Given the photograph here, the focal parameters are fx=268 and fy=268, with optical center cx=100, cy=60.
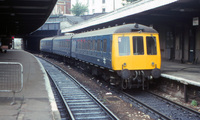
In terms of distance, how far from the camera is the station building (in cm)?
1538

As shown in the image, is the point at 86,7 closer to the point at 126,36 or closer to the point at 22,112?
the point at 126,36

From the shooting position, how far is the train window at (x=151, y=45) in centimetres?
1176

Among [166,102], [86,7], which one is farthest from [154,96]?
[86,7]

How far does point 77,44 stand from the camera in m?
20.3

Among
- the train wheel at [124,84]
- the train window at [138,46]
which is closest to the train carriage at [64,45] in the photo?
the train wheel at [124,84]

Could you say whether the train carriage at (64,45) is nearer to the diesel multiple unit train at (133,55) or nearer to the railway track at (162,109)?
the diesel multiple unit train at (133,55)

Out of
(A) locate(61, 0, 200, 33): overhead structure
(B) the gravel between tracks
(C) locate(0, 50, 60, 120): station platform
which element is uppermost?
(A) locate(61, 0, 200, 33): overhead structure

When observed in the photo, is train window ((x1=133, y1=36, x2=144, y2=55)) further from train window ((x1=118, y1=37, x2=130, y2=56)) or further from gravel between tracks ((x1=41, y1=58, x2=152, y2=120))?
gravel between tracks ((x1=41, y1=58, x2=152, y2=120))

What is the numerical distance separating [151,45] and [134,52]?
3.00 feet

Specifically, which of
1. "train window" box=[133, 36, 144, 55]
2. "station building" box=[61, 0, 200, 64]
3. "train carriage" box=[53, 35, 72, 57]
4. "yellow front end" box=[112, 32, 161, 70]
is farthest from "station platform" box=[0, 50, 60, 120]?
"train carriage" box=[53, 35, 72, 57]

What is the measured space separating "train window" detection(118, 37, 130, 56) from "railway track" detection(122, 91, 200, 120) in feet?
5.86

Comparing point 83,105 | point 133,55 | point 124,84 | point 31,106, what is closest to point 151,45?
point 133,55

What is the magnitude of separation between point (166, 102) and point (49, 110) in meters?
4.68

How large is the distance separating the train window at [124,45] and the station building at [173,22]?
3550mm
